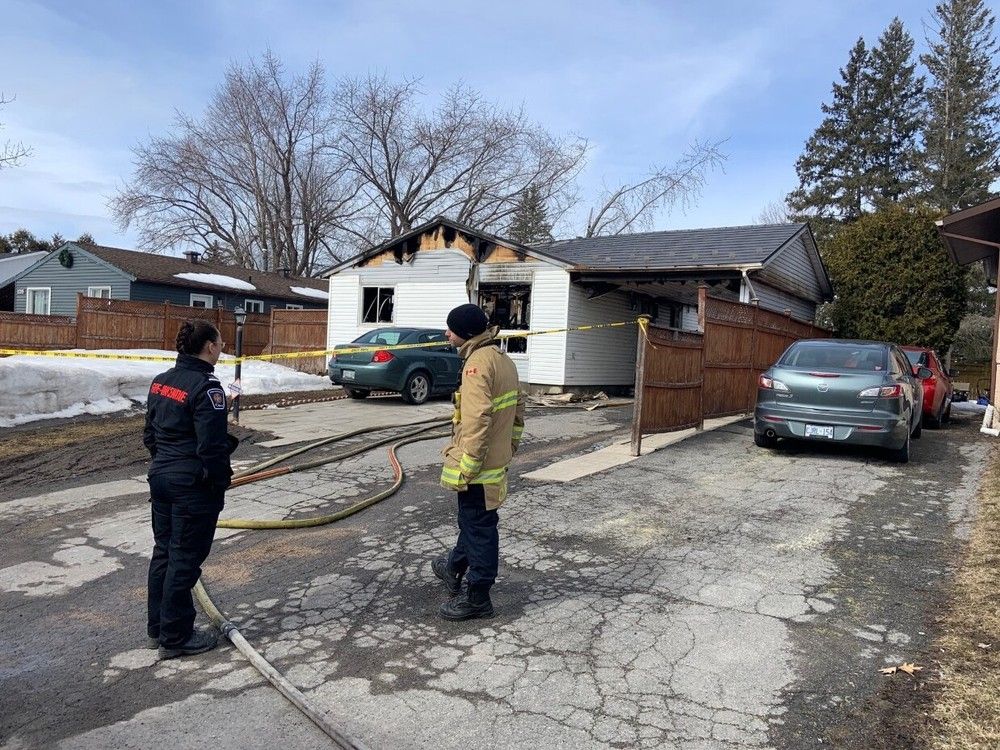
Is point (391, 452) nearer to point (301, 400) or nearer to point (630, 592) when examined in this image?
point (630, 592)

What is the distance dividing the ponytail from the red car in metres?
11.1

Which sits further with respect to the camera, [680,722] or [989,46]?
[989,46]

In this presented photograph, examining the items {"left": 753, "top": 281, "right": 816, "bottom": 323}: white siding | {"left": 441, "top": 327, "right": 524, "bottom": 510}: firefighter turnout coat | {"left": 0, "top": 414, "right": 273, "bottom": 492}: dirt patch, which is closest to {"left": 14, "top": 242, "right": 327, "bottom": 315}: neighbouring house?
{"left": 0, "top": 414, "right": 273, "bottom": 492}: dirt patch

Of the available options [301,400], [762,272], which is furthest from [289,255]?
[762,272]

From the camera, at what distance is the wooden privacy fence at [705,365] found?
8859mm

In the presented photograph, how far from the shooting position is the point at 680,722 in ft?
9.59

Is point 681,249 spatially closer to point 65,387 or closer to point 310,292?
point 65,387

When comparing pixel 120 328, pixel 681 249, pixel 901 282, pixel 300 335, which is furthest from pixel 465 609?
pixel 901 282

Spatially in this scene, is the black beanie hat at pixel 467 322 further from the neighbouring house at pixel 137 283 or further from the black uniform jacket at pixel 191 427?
the neighbouring house at pixel 137 283

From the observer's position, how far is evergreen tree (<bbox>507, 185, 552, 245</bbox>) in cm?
3644

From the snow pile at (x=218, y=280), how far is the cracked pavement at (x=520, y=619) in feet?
69.8

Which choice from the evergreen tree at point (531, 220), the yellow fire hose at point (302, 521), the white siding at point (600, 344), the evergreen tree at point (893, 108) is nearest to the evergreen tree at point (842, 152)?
the evergreen tree at point (893, 108)

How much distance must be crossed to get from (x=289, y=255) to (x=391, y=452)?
32.5 m

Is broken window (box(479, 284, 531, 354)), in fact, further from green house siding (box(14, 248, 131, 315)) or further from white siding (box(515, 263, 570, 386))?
green house siding (box(14, 248, 131, 315))
